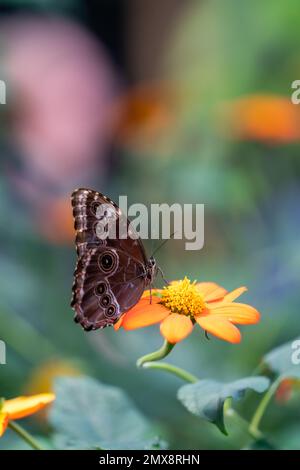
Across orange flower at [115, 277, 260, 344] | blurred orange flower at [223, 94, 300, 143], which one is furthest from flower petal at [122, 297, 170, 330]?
blurred orange flower at [223, 94, 300, 143]

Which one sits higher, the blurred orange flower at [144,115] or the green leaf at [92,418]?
the blurred orange flower at [144,115]

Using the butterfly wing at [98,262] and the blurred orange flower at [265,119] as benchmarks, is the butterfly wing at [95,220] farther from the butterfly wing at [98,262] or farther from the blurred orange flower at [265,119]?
the blurred orange flower at [265,119]

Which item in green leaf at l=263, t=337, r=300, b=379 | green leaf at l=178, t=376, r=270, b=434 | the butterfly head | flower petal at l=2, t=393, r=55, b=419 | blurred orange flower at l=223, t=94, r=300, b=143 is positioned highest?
blurred orange flower at l=223, t=94, r=300, b=143

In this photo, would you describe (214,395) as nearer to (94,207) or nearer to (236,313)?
(236,313)

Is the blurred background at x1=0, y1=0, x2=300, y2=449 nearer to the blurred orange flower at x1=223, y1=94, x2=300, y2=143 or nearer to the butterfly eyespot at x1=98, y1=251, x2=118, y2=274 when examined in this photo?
the blurred orange flower at x1=223, y1=94, x2=300, y2=143

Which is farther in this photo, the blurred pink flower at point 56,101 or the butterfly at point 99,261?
the blurred pink flower at point 56,101

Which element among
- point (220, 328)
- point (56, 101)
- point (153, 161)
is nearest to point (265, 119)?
point (153, 161)

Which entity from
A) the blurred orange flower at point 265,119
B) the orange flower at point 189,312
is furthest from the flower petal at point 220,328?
the blurred orange flower at point 265,119
